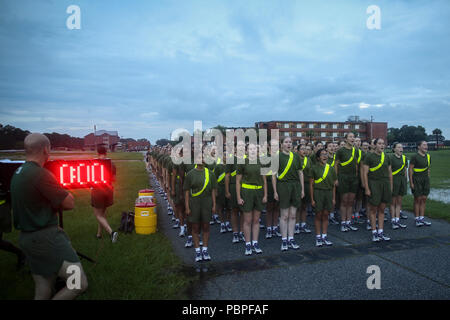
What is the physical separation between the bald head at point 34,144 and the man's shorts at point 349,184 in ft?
23.0

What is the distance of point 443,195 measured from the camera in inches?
465

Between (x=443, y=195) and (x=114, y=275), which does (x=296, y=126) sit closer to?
(x=443, y=195)

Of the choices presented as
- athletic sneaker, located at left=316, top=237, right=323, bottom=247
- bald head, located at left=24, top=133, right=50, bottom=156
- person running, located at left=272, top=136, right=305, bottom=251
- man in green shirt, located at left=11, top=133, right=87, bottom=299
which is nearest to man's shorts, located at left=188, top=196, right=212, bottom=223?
person running, located at left=272, top=136, right=305, bottom=251

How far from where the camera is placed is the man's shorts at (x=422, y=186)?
7449 mm

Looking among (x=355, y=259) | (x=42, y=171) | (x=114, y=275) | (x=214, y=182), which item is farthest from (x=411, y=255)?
(x=42, y=171)

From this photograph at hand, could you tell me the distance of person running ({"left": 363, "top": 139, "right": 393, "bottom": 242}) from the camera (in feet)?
21.0

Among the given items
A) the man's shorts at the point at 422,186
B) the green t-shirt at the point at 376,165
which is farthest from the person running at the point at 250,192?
the man's shorts at the point at 422,186

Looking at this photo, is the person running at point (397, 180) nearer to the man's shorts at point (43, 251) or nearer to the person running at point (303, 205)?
the person running at point (303, 205)

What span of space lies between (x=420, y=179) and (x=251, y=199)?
5.20m

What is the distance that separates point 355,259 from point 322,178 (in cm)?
176

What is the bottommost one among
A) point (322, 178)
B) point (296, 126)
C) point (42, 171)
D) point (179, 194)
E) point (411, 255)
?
point (411, 255)

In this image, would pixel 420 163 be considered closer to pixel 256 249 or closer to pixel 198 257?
pixel 256 249

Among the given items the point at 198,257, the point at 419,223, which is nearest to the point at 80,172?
the point at 198,257

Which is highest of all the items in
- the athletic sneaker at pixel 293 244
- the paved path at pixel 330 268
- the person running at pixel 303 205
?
the person running at pixel 303 205
